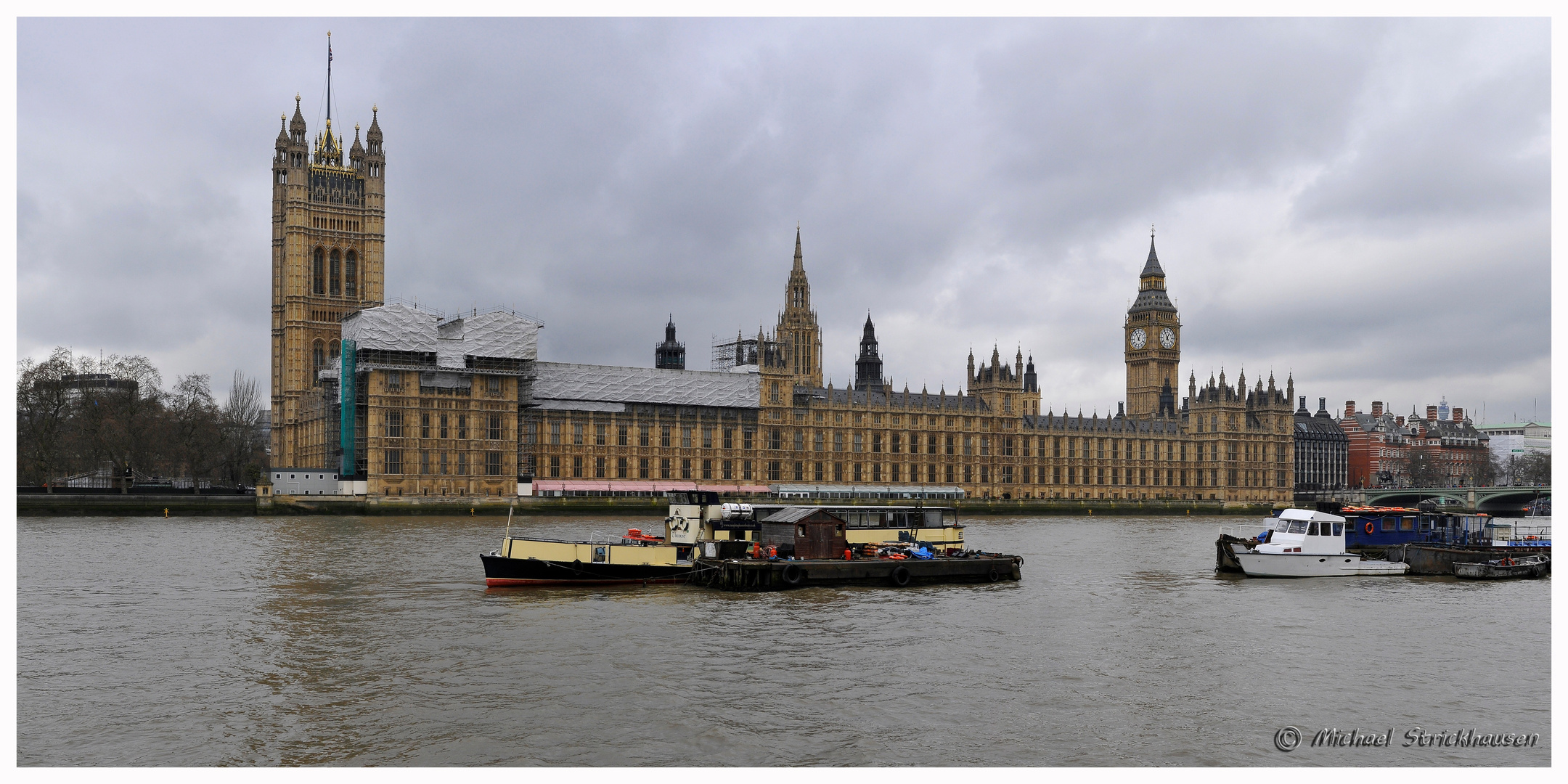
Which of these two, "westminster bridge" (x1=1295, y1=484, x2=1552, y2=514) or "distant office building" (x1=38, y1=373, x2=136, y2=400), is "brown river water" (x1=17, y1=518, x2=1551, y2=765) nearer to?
"distant office building" (x1=38, y1=373, x2=136, y2=400)

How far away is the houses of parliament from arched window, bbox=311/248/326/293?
0.16m

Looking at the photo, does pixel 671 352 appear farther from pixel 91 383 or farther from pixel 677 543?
pixel 677 543

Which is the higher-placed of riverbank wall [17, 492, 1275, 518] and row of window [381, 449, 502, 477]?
row of window [381, 449, 502, 477]

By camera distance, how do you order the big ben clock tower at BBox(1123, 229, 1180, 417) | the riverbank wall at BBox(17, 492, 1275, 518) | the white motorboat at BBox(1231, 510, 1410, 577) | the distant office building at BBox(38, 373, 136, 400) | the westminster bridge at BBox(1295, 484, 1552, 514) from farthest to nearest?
the big ben clock tower at BBox(1123, 229, 1180, 417) → the westminster bridge at BBox(1295, 484, 1552, 514) → the distant office building at BBox(38, 373, 136, 400) → the riverbank wall at BBox(17, 492, 1275, 518) → the white motorboat at BBox(1231, 510, 1410, 577)

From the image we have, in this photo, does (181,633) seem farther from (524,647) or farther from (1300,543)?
(1300,543)

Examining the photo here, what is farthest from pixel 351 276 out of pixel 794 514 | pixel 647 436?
pixel 794 514

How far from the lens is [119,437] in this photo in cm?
10631

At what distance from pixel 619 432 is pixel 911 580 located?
264ft

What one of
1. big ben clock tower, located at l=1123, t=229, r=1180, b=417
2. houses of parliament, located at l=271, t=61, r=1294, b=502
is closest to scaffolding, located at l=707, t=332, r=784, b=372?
houses of parliament, located at l=271, t=61, r=1294, b=502

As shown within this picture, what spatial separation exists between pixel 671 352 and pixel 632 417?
108 feet

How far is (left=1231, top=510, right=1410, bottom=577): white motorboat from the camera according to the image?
2082 inches

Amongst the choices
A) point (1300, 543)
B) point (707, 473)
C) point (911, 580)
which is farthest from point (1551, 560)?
point (707, 473)

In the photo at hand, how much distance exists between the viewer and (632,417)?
418ft

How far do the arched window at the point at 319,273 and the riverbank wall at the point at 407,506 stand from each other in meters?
36.3
